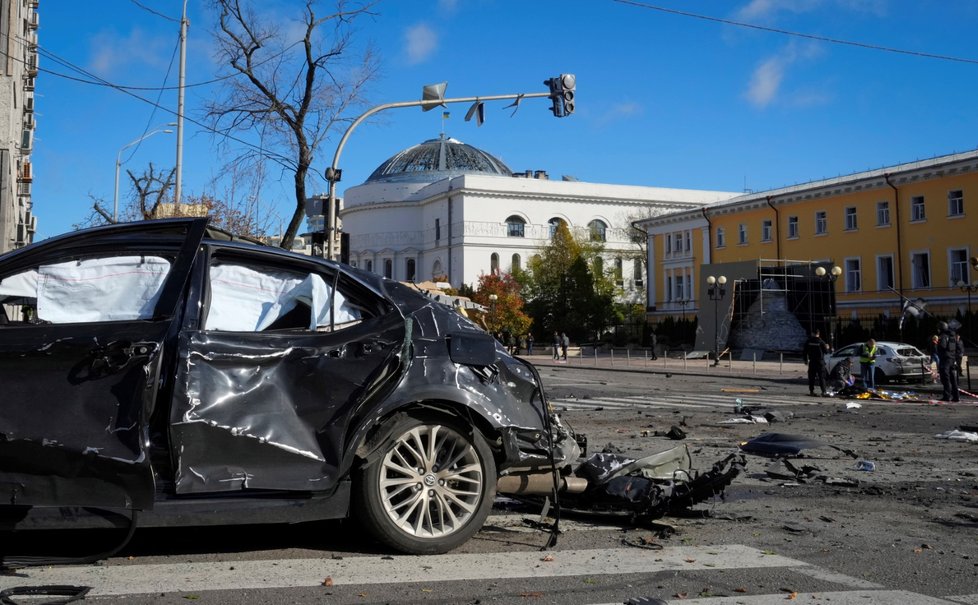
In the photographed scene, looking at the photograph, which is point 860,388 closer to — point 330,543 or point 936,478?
point 936,478

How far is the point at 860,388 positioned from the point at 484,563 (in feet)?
69.0

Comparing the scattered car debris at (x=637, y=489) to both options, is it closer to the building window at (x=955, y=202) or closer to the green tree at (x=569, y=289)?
the building window at (x=955, y=202)

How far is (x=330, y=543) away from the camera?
5.39 metres

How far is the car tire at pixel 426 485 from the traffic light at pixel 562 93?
15142mm

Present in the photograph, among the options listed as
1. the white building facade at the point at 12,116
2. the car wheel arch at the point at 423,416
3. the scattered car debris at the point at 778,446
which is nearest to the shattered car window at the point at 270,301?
the car wheel arch at the point at 423,416

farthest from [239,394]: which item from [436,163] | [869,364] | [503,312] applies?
[436,163]

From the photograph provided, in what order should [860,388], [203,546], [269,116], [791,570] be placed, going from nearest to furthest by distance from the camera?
1. [791,570]
2. [203,546]
3. [269,116]
4. [860,388]

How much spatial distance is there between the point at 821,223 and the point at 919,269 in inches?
282

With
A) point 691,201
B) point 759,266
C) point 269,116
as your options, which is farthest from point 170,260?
point 691,201

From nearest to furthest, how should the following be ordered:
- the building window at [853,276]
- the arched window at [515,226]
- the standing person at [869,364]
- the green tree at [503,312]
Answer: the standing person at [869,364], the building window at [853,276], the green tree at [503,312], the arched window at [515,226]

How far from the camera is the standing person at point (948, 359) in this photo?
20.3 metres

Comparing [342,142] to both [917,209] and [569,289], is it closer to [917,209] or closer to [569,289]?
[917,209]

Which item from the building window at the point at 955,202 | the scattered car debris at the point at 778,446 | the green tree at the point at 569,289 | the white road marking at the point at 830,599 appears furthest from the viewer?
the green tree at the point at 569,289

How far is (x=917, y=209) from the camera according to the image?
4862 cm
